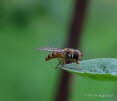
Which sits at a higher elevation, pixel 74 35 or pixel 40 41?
pixel 74 35

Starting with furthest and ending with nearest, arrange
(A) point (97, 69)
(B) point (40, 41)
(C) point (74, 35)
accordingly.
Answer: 1. (B) point (40, 41)
2. (C) point (74, 35)
3. (A) point (97, 69)

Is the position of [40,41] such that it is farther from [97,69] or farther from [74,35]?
[97,69]

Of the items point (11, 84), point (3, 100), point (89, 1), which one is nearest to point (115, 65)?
point (89, 1)

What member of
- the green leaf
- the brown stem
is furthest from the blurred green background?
the green leaf

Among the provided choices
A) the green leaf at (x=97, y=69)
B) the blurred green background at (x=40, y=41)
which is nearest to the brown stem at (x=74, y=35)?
the blurred green background at (x=40, y=41)

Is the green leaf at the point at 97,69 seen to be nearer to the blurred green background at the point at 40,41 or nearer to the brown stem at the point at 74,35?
the brown stem at the point at 74,35

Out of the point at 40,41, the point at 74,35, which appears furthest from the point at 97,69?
the point at 40,41
